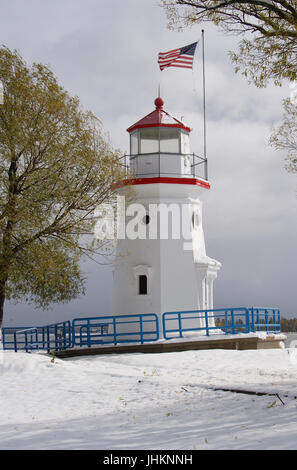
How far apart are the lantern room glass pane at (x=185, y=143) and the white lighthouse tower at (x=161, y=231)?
1.6 inches

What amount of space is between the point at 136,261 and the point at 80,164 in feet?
16.6

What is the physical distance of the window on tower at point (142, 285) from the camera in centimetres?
2325

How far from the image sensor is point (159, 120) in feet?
77.6

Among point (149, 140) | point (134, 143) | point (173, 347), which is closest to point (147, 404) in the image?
point (173, 347)

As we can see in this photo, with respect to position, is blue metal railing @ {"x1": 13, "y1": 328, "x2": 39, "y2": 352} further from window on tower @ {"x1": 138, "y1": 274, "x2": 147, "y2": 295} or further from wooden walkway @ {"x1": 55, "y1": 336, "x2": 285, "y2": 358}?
window on tower @ {"x1": 138, "y1": 274, "x2": 147, "y2": 295}

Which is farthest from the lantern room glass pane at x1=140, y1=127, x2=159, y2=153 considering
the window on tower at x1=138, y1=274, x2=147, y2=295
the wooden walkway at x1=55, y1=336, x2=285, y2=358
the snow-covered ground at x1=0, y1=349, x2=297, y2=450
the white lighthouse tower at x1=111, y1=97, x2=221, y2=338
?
the snow-covered ground at x1=0, y1=349, x2=297, y2=450

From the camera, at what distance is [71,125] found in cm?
2073

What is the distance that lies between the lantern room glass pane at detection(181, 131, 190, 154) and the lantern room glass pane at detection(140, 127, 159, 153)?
1074 mm

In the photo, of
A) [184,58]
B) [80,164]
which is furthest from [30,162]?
[184,58]

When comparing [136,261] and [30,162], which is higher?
[30,162]

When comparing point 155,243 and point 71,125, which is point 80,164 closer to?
point 71,125

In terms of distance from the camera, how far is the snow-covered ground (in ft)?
29.1

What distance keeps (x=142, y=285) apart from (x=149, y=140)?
6009mm
